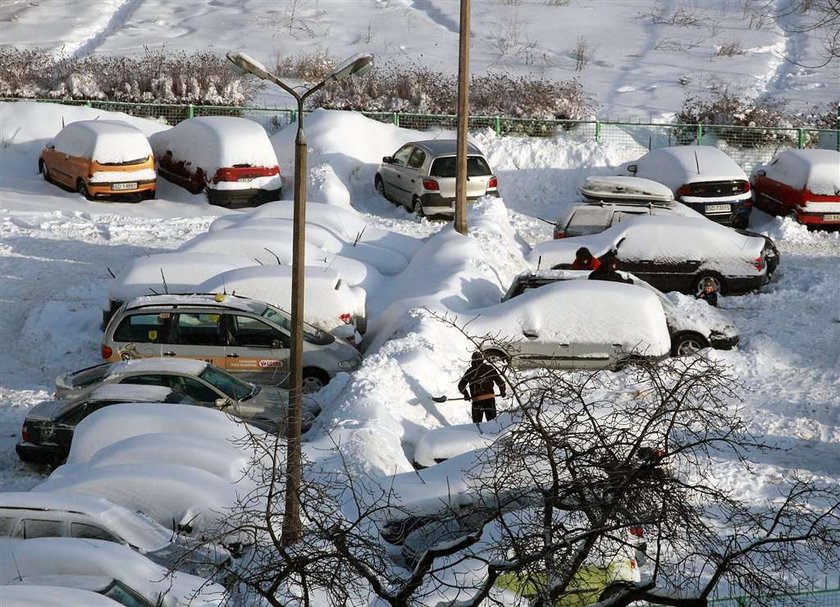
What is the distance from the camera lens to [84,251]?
22.3 m

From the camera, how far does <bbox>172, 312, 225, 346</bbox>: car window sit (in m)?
15.9

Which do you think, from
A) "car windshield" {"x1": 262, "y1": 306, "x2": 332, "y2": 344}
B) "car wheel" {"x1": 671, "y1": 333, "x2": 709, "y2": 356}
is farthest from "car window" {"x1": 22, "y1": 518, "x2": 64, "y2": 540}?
"car wheel" {"x1": 671, "y1": 333, "x2": 709, "y2": 356}

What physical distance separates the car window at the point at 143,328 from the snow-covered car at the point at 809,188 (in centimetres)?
1403

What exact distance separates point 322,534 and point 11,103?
23.8 metres

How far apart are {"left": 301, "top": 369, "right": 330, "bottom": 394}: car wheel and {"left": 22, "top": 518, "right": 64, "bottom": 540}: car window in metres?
6.04

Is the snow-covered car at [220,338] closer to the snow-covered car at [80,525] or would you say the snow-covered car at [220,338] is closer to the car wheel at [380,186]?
the snow-covered car at [80,525]

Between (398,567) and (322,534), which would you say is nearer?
(322,534)

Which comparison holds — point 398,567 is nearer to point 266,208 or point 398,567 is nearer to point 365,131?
point 266,208

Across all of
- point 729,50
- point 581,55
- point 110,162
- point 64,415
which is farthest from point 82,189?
point 729,50

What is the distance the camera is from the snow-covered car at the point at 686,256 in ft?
65.6

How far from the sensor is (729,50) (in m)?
40.3

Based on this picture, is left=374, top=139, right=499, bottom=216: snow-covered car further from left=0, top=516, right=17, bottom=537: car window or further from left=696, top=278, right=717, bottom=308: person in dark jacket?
left=0, top=516, right=17, bottom=537: car window

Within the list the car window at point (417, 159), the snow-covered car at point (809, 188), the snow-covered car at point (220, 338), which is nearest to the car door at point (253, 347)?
the snow-covered car at point (220, 338)

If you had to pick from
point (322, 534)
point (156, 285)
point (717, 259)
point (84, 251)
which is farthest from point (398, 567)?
point (84, 251)
